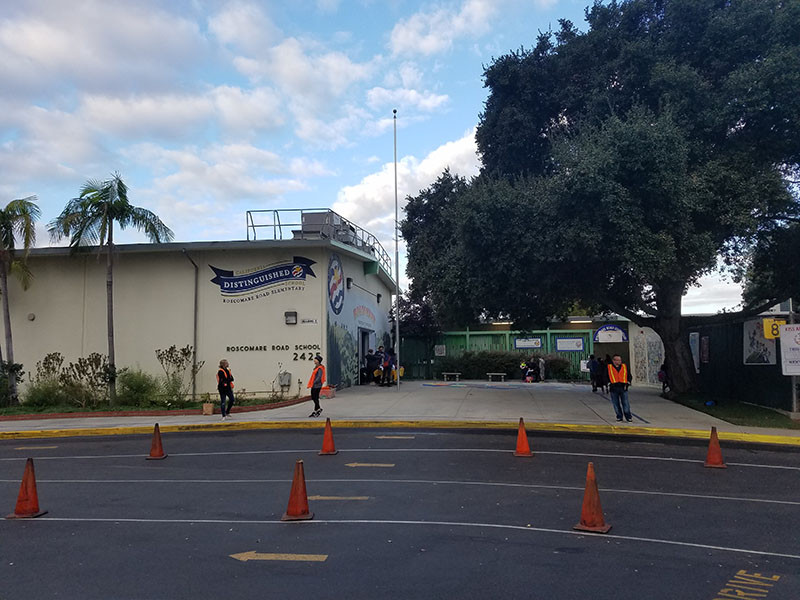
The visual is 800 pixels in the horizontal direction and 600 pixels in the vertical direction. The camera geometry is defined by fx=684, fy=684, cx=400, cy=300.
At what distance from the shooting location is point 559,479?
10023mm

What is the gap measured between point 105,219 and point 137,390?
5.50m

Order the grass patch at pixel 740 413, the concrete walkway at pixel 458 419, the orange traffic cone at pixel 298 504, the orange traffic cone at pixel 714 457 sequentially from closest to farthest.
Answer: the orange traffic cone at pixel 298 504
the orange traffic cone at pixel 714 457
the concrete walkway at pixel 458 419
the grass patch at pixel 740 413

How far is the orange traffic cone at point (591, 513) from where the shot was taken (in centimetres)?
714

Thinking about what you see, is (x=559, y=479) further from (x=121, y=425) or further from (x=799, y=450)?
(x=121, y=425)

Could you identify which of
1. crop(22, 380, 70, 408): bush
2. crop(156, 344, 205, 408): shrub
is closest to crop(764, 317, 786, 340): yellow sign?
crop(156, 344, 205, 408): shrub

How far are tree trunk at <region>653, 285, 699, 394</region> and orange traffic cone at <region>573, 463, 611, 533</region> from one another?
15544mm

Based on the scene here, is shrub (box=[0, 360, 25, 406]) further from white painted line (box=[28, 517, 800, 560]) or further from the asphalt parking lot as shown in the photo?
white painted line (box=[28, 517, 800, 560])

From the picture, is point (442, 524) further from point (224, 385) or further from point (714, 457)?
point (224, 385)

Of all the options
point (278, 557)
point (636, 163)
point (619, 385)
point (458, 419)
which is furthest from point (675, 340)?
point (278, 557)

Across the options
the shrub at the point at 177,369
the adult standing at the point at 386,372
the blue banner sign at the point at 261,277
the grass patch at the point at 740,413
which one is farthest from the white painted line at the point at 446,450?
the adult standing at the point at 386,372

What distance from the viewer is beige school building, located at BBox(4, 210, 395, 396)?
22.8 m

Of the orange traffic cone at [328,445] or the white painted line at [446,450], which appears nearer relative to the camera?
the white painted line at [446,450]

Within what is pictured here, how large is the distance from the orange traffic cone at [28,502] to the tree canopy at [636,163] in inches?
509

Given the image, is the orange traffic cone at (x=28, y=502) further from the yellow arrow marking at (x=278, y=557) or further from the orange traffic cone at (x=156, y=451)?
the orange traffic cone at (x=156, y=451)
